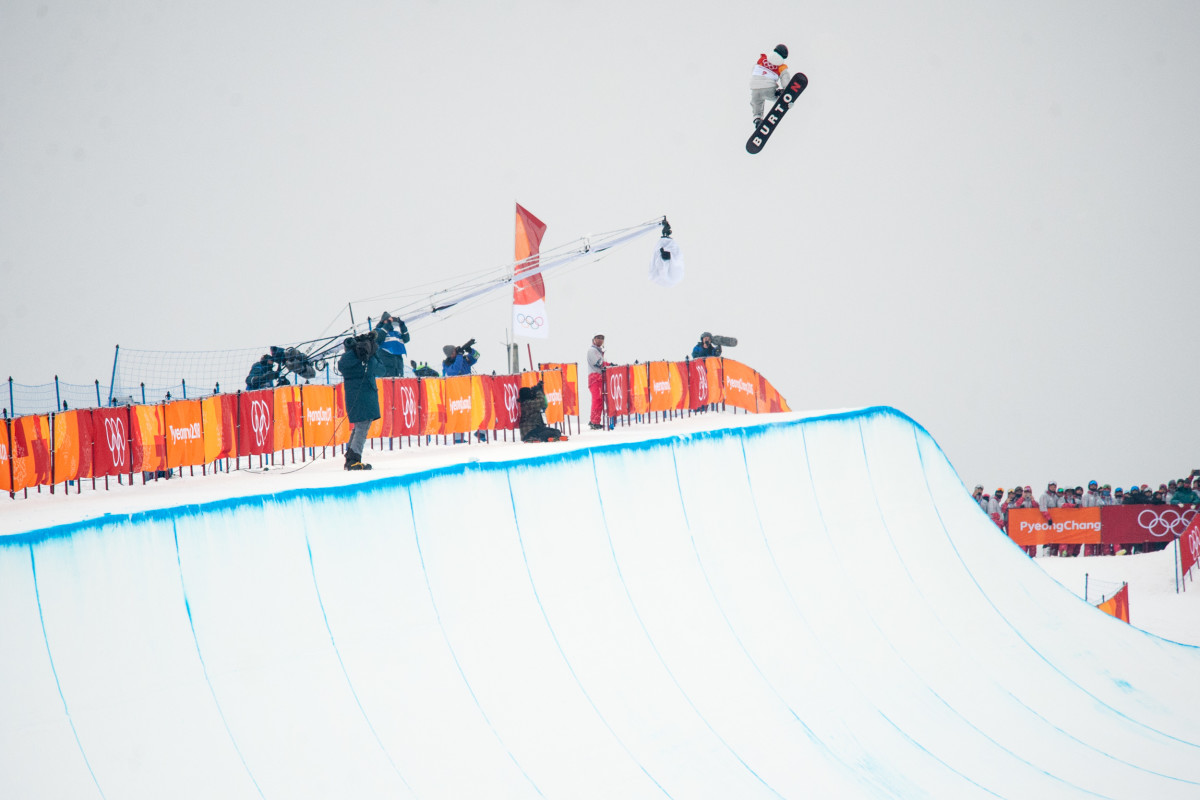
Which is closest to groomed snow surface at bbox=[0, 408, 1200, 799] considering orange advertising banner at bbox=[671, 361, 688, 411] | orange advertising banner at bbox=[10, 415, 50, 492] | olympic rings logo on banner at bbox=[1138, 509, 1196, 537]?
orange advertising banner at bbox=[10, 415, 50, 492]

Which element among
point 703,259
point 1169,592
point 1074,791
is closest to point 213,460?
point 1074,791

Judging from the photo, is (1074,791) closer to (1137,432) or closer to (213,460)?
(213,460)

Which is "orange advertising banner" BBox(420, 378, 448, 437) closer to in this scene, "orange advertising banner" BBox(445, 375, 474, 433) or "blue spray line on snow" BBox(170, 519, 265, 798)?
"orange advertising banner" BBox(445, 375, 474, 433)

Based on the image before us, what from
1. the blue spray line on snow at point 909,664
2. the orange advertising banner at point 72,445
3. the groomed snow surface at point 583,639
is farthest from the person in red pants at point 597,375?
the orange advertising banner at point 72,445

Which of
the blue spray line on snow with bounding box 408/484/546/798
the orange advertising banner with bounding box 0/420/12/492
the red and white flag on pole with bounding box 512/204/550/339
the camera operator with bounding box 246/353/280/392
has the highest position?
the red and white flag on pole with bounding box 512/204/550/339

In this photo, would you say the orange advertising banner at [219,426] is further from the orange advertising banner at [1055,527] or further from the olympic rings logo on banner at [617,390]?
the orange advertising banner at [1055,527]

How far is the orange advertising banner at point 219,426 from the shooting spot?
11.3 m

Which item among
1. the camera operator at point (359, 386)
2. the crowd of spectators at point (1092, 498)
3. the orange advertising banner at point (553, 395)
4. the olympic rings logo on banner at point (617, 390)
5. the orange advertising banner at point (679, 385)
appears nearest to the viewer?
the camera operator at point (359, 386)

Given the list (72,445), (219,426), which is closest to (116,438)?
(72,445)

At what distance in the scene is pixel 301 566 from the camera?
257 inches

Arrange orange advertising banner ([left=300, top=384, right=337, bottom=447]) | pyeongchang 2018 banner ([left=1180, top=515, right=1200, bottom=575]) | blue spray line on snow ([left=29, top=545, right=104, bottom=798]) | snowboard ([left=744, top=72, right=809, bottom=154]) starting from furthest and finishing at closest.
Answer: pyeongchang 2018 banner ([left=1180, top=515, right=1200, bottom=575]), snowboard ([left=744, top=72, right=809, bottom=154]), orange advertising banner ([left=300, top=384, right=337, bottom=447]), blue spray line on snow ([left=29, top=545, right=104, bottom=798])

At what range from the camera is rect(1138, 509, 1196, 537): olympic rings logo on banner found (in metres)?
19.7

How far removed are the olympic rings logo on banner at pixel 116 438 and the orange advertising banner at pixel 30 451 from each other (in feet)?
2.07

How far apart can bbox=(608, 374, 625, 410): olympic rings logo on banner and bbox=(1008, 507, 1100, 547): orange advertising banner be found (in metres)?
10.1
